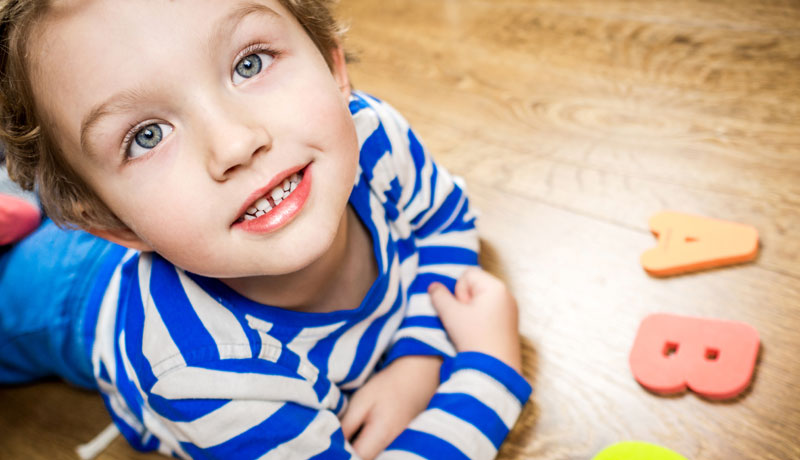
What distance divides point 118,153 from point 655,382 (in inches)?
20.5

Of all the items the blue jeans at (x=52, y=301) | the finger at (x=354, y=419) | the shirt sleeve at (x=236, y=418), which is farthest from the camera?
the blue jeans at (x=52, y=301)

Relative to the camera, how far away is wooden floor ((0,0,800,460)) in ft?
2.16

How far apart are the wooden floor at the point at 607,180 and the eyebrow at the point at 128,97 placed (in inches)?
16.6

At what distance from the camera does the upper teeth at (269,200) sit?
52cm

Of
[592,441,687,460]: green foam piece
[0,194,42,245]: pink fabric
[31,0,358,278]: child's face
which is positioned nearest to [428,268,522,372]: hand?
[592,441,687,460]: green foam piece

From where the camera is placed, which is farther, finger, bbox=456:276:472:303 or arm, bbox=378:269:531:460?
finger, bbox=456:276:472:303

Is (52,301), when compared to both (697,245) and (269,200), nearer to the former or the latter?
(269,200)

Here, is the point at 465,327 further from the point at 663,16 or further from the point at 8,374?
the point at 663,16

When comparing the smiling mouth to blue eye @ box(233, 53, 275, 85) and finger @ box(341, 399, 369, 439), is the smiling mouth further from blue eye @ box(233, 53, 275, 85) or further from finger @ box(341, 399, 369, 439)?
finger @ box(341, 399, 369, 439)

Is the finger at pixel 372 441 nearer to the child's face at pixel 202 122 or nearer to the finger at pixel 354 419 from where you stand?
the finger at pixel 354 419

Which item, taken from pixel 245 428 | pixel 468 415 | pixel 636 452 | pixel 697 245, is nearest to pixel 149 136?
pixel 245 428

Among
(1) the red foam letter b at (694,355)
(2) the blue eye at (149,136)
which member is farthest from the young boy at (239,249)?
(1) the red foam letter b at (694,355)

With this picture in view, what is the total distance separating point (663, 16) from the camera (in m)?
1.20

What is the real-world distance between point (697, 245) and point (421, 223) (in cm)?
31
